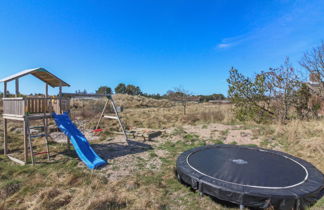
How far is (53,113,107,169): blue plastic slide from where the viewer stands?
4.51 meters

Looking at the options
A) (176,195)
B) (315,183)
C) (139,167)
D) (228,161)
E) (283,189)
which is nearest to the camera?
(283,189)

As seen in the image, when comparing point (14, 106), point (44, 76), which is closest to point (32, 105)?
point (14, 106)

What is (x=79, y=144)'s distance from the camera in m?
4.95

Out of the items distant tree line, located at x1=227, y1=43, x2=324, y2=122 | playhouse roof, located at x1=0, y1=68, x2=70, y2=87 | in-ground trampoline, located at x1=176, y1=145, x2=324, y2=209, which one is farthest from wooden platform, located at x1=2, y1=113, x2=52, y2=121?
distant tree line, located at x1=227, y1=43, x2=324, y2=122

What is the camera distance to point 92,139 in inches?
293

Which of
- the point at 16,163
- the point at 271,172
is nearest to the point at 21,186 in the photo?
the point at 16,163

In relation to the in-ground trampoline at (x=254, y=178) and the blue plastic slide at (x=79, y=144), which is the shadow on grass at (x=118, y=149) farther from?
the in-ground trampoline at (x=254, y=178)

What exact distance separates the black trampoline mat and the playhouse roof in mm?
4569

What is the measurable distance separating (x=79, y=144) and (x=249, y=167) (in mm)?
4264

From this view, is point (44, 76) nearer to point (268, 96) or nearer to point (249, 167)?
point (249, 167)

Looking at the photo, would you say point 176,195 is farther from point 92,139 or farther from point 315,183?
point 92,139

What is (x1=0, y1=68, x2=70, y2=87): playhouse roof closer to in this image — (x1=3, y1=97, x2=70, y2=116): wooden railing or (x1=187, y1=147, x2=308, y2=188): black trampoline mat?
(x1=3, y1=97, x2=70, y2=116): wooden railing

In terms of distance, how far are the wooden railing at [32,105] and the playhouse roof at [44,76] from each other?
540 millimetres

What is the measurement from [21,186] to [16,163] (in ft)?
5.90
